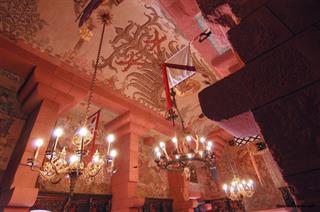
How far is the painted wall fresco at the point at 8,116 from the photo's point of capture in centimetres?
372

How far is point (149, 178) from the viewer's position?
658 centimetres

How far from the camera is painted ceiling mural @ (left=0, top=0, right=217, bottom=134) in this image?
3.48 m

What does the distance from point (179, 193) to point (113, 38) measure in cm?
585

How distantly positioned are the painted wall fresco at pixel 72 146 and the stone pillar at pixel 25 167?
1.05 m

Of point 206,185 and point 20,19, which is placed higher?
point 20,19

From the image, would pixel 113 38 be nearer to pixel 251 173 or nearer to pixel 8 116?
pixel 8 116

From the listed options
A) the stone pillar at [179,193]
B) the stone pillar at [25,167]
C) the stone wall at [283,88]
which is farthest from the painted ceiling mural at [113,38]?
the stone pillar at [179,193]

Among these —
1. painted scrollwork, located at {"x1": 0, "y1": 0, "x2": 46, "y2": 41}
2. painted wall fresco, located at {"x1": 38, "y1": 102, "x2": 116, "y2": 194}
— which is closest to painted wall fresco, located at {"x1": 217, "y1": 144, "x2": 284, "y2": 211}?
painted wall fresco, located at {"x1": 38, "y1": 102, "x2": 116, "y2": 194}

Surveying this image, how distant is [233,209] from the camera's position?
313 inches

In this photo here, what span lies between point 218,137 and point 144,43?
20.4 feet

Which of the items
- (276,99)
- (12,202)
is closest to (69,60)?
(12,202)

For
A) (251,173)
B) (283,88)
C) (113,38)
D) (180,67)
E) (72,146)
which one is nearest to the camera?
(283,88)

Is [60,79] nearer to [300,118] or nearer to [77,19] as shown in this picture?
[77,19]

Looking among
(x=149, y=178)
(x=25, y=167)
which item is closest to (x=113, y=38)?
(x=25, y=167)
